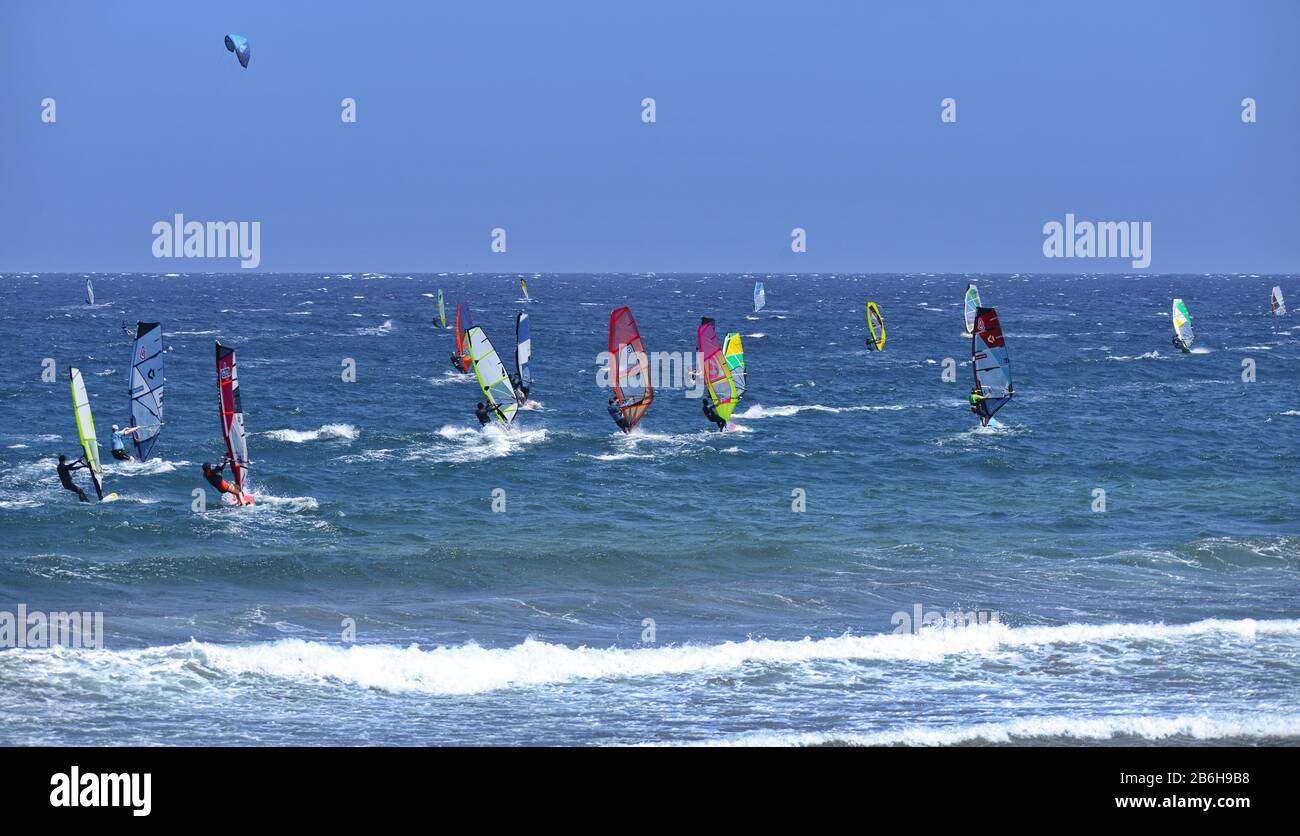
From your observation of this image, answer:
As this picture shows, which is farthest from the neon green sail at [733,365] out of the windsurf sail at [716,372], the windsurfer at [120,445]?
the windsurfer at [120,445]

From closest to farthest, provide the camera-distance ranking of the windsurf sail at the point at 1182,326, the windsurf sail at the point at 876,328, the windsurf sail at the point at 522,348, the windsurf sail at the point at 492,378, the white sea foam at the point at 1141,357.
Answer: the windsurf sail at the point at 492,378 → the windsurf sail at the point at 522,348 → the white sea foam at the point at 1141,357 → the windsurf sail at the point at 1182,326 → the windsurf sail at the point at 876,328

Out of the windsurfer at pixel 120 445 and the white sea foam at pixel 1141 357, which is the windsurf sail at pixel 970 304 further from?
the windsurfer at pixel 120 445

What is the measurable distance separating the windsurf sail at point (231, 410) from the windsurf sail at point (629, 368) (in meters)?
11.6

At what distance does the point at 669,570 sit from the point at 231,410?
9740mm

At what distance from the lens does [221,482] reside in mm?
29688

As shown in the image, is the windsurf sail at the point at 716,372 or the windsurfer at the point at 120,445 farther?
the windsurf sail at the point at 716,372

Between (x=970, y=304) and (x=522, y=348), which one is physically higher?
(x=970, y=304)

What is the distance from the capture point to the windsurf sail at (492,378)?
39.6 m

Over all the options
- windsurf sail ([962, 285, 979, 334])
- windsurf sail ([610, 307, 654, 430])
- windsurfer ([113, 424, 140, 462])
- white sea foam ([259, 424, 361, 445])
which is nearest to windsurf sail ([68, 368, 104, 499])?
windsurfer ([113, 424, 140, 462])

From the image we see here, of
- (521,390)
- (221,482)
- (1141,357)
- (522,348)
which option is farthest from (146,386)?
(1141,357)

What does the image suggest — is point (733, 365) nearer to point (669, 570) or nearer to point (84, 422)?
point (669, 570)
